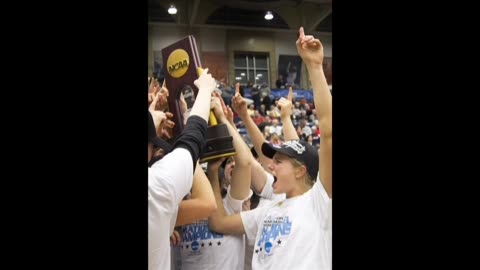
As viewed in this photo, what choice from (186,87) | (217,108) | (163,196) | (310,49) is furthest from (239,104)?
(163,196)

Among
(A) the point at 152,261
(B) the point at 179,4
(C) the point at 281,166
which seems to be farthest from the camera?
(C) the point at 281,166

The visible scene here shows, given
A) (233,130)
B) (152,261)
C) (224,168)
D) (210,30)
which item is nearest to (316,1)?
(210,30)

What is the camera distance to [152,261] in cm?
166

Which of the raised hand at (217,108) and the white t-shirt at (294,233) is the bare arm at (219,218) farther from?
the raised hand at (217,108)

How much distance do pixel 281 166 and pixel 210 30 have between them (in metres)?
0.51

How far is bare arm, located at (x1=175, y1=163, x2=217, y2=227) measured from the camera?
1759 mm

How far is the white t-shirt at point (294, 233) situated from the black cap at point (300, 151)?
68 mm

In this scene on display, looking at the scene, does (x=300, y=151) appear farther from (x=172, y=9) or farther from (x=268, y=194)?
(x=172, y=9)

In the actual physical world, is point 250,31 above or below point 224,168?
above

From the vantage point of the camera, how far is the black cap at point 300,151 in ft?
6.12

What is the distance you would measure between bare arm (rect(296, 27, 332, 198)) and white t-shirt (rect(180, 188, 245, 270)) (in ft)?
1.01

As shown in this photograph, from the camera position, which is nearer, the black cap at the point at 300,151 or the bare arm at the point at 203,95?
the bare arm at the point at 203,95

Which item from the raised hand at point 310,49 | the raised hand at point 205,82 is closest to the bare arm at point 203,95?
the raised hand at point 205,82
